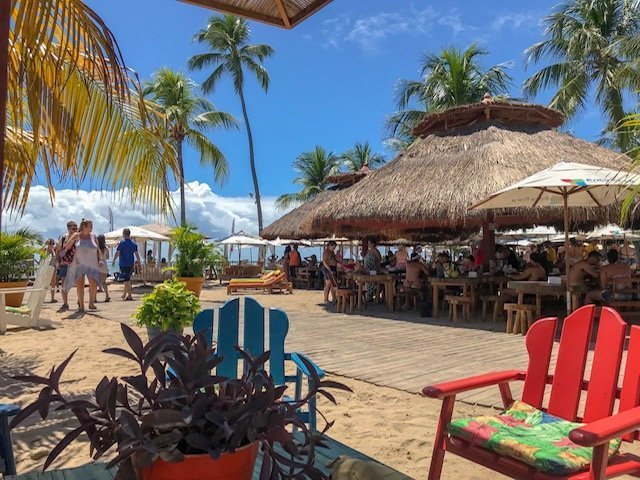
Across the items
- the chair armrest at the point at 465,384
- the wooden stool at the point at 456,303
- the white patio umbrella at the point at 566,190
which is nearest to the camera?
the chair armrest at the point at 465,384

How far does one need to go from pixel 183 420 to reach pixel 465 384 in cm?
165

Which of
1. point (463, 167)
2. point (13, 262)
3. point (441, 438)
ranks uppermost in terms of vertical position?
point (463, 167)

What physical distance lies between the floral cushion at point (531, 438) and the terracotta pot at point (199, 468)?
1.33 metres

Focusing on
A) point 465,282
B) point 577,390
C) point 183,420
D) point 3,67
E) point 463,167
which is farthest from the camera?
point 463,167

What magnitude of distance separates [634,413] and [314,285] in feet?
56.7

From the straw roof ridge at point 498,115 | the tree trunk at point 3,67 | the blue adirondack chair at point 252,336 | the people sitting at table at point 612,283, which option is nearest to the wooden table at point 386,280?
the people sitting at table at point 612,283

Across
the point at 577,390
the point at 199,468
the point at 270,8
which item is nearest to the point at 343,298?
the point at 270,8

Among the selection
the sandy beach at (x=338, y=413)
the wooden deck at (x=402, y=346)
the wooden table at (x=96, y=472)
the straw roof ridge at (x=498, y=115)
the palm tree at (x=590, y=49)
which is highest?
the palm tree at (x=590, y=49)

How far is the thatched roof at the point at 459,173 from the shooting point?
9.54 m

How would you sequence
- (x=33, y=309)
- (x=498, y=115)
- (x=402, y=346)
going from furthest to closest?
1. (x=498, y=115)
2. (x=33, y=309)
3. (x=402, y=346)

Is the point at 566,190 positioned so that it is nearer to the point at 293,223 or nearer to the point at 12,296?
the point at 12,296

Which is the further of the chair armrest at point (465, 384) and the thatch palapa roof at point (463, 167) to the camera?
the thatch palapa roof at point (463, 167)

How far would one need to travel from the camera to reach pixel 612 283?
7.30 meters

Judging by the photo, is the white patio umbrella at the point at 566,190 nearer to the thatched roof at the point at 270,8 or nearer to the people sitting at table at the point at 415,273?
the people sitting at table at the point at 415,273
